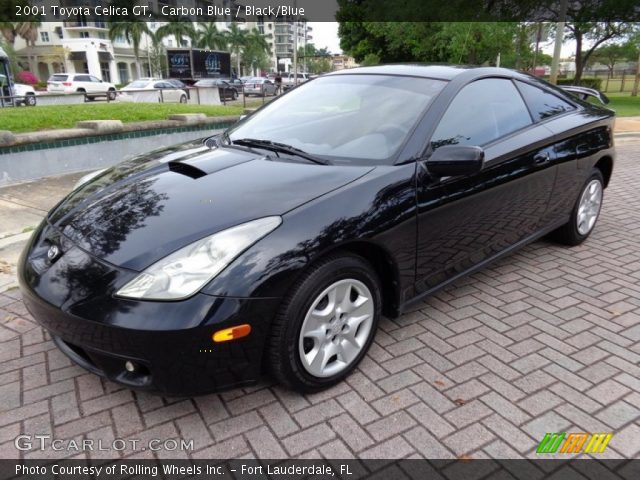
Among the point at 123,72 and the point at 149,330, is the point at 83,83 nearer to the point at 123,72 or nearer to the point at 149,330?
the point at 149,330

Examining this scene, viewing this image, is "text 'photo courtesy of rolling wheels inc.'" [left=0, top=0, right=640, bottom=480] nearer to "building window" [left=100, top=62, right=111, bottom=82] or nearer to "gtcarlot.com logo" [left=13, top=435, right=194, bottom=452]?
"gtcarlot.com logo" [left=13, top=435, right=194, bottom=452]

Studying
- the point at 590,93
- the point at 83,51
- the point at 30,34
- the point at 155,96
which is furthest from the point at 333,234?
the point at 83,51

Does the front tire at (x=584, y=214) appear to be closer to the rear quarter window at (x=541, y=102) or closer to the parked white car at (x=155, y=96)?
the rear quarter window at (x=541, y=102)

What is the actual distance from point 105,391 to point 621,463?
235cm

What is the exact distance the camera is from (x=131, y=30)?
188 ft

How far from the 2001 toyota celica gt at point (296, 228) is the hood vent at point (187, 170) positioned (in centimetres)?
1

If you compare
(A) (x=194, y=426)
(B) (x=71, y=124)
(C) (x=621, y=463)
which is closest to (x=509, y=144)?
(C) (x=621, y=463)

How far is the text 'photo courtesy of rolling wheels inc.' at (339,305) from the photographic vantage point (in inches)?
78.7

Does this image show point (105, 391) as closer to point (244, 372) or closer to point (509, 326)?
point (244, 372)

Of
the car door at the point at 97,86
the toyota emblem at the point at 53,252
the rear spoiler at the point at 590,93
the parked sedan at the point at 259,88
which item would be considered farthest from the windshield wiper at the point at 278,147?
the car door at the point at 97,86

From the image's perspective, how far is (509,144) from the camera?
126 inches

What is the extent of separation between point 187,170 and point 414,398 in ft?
5.58

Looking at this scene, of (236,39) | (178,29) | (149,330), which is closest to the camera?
(149,330)

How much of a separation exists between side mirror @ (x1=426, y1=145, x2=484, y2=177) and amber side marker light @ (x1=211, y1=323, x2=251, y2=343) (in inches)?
52.6
